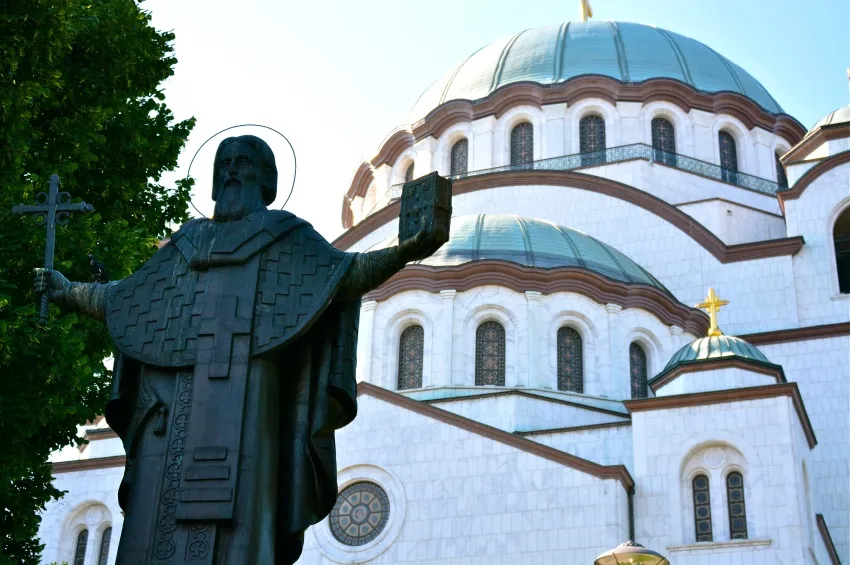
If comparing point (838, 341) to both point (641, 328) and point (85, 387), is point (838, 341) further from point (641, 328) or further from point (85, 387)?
point (85, 387)

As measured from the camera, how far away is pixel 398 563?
21.6 meters

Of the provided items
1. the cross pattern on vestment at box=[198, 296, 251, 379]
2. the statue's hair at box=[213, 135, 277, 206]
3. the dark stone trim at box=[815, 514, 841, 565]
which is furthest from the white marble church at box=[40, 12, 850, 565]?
the cross pattern on vestment at box=[198, 296, 251, 379]

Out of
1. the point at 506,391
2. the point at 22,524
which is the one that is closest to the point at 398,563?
the point at 506,391

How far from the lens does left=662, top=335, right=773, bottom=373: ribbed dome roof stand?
22.2m

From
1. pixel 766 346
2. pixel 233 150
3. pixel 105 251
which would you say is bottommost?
pixel 233 150

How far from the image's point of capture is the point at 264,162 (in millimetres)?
5352

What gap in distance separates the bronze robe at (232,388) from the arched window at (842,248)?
26015 mm

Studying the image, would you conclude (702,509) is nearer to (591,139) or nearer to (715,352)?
(715,352)

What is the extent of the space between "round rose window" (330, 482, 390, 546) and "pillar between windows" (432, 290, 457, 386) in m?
3.27

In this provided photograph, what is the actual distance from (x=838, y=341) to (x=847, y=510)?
3728 mm

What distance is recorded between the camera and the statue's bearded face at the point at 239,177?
5270 mm

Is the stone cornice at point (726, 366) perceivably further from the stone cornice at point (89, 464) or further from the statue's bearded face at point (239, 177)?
the statue's bearded face at point (239, 177)

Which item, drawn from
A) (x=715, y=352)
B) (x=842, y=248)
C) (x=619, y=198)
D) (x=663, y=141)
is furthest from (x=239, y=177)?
(x=663, y=141)

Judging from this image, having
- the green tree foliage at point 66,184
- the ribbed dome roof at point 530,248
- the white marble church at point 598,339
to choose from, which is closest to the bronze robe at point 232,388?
the green tree foliage at point 66,184
